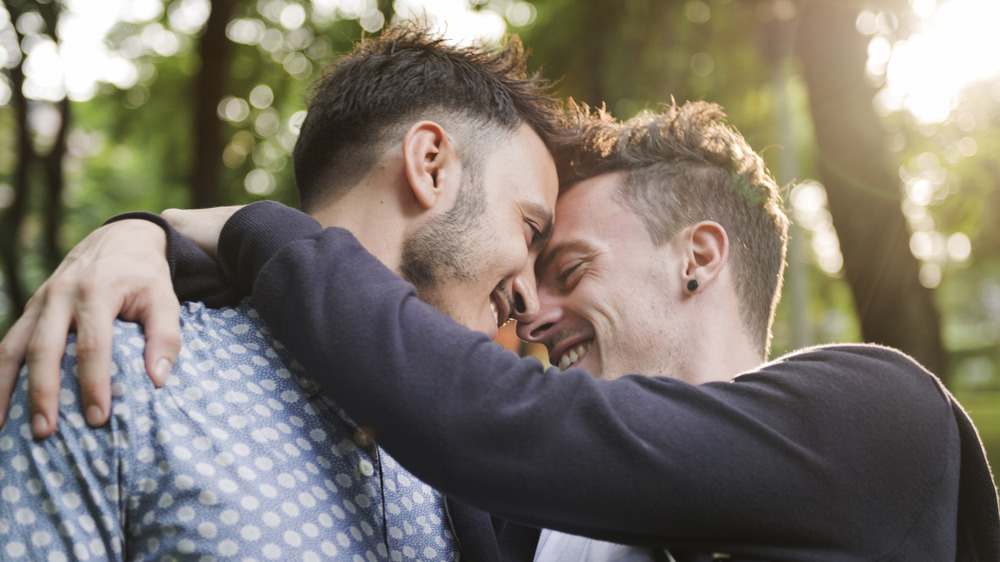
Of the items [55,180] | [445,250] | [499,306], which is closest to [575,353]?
[499,306]

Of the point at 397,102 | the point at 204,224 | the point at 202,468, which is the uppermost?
the point at 397,102

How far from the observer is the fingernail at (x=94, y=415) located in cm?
167

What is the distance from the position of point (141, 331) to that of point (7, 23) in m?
9.14

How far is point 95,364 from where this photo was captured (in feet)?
5.49

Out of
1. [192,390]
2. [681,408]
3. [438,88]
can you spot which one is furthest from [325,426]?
[438,88]

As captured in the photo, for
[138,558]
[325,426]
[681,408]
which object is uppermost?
[681,408]

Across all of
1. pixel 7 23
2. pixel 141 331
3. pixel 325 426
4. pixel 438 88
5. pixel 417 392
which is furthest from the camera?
pixel 7 23

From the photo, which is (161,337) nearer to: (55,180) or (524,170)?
(524,170)

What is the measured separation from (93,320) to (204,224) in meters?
0.60

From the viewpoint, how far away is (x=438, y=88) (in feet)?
9.25

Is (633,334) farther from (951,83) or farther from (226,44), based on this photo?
(226,44)

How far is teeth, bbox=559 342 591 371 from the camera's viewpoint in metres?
3.15

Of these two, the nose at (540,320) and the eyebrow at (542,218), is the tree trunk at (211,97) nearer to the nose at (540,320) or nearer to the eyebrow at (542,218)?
the nose at (540,320)

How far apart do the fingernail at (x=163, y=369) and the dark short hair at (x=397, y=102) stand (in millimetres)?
1031
